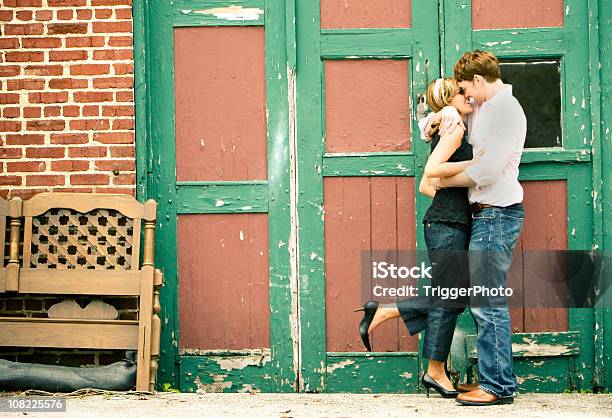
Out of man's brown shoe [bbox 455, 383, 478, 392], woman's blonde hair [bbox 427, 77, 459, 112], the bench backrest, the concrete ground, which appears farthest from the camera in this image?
the bench backrest

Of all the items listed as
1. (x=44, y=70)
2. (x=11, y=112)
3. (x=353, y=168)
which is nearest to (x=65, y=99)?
(x=44, y=70)

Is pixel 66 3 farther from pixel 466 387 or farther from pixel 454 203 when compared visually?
pixel 466 387

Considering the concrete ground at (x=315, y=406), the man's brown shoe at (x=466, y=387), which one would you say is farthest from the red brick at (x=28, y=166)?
the man's brown shoe at (x=466, y=387)

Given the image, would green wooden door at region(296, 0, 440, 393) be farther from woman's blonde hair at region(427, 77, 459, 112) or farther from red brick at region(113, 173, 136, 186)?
red brick at region(113, 173, 136, 186)

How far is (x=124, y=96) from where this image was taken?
5949 millimetres

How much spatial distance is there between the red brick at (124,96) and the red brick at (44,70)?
0.35 metres

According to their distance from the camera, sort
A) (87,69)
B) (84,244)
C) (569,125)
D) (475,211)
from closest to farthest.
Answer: (475,211)
(84,244)
(87,69)
(569,125)

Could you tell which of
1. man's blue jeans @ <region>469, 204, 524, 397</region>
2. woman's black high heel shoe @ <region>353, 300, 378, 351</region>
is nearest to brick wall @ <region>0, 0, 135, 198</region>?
woman's black high heel shoe @ <region>353, 300, 378, 351</region>

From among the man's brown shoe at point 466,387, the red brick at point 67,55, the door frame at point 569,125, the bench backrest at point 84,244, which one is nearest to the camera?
the man's brown shoe at point 466,387

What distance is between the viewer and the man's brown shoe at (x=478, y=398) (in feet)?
17.1

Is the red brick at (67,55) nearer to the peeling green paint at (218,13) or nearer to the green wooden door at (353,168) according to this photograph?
the peeling green paint at (218,13)

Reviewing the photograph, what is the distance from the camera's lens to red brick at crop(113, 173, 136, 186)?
595 cm

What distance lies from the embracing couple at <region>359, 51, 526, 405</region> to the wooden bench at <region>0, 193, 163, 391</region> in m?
1.38

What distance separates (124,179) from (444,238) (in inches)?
74.8
